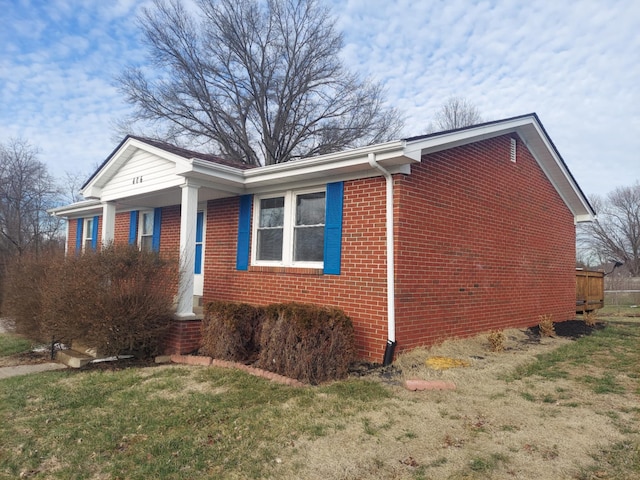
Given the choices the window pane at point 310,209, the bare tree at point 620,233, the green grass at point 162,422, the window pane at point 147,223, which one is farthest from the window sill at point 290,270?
the bare tree at point 620,233

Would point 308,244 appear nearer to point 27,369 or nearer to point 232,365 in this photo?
point 232,365

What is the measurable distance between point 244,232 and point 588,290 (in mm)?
10496

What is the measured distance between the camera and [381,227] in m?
6.78

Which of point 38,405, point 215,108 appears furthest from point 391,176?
point 215,108

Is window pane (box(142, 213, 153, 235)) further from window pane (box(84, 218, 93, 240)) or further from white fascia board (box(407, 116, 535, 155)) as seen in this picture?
white fascia board (box(407, 116, 535, 155))

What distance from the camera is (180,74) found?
24.7 m

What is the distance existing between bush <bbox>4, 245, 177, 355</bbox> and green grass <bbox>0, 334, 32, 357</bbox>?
63.8 inches

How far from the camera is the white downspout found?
6410 mm

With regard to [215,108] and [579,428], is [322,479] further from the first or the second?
[215,108]

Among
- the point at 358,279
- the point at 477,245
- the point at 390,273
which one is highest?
the point at 477,245

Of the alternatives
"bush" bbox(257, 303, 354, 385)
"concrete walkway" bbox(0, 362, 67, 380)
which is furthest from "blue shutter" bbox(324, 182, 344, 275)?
"concrete walkway" bbox(0, 362, 67, 380)

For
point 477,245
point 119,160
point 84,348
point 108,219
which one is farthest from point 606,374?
point 108,219

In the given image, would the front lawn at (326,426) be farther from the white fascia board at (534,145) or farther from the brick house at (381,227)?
the white fascia board at (534,145)

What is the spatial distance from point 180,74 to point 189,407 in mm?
23239
